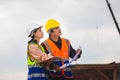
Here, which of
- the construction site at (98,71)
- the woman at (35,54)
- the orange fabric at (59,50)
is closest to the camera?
the woman at (35,54)

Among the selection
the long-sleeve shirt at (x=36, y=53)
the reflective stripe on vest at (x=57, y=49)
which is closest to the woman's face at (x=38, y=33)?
the long-sleeve shirt at (x=36, y=53)

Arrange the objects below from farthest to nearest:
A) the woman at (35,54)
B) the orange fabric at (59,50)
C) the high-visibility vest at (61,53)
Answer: the orange fabric at (59,50) → the high-visibility vest at (61,53) → the woman at (35,54)

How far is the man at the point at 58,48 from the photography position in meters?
6.28

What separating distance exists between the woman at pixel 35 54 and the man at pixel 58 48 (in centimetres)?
18

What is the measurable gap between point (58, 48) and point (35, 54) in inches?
22.6

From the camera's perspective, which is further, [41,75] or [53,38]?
[53,38]

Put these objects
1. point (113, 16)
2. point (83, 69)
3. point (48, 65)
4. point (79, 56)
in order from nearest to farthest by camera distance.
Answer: point (48, 65)
point (79, 56)
point (113, 16)
point (83, 69)

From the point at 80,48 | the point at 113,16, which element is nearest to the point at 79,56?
the point at 80,48

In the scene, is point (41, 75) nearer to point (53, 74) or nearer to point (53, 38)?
point (53, 74)

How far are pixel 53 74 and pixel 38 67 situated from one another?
0.94 ft

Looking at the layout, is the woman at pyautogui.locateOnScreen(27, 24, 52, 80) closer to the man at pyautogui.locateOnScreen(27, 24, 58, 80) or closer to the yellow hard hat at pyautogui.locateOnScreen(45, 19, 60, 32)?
the man at pyautogui.locateOnScreen(27, 24, 58, 80)

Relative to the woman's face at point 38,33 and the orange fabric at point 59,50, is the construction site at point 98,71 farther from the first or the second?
the woman's face at point 38,33

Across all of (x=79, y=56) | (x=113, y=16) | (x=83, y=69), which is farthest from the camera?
(x=83, y=69)

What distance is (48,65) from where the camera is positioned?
19.6 ft
